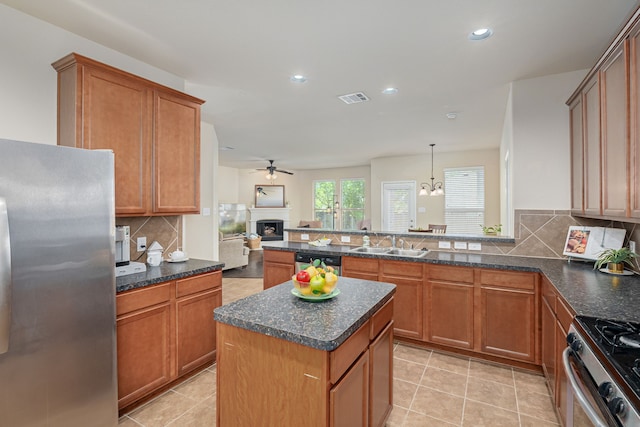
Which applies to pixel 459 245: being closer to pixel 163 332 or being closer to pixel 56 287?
pixel 163 332

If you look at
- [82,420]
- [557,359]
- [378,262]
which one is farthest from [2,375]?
[557,359]

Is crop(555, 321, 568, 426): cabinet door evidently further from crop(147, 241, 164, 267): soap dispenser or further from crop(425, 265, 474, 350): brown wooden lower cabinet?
crop(147, 241, 164, 267): soap dispenser

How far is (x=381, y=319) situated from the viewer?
1786 mm

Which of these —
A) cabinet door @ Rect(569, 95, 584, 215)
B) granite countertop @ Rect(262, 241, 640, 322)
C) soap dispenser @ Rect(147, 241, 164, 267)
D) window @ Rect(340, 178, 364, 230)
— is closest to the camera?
granite countertop @ Rect(262, 241, 640, 322)

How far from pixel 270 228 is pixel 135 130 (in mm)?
8326

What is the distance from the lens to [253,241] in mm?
9398

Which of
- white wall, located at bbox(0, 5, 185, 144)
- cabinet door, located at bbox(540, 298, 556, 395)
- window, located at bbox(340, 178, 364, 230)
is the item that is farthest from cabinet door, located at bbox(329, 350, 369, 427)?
window, located at bbox(340, 178, 364, 230)

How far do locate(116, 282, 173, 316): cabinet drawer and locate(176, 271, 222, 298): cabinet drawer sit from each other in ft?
0.32

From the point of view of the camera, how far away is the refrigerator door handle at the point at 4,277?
4.70 feet

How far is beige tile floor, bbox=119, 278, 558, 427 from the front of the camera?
209 cm

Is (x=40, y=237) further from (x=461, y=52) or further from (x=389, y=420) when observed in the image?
(x=461, y=52)

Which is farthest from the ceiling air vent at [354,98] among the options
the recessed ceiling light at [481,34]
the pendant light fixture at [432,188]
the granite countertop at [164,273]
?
the pendant light fixture at [432,188]

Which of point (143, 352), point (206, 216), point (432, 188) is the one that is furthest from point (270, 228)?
point (143, 352)

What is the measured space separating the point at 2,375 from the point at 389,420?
2.21 m
